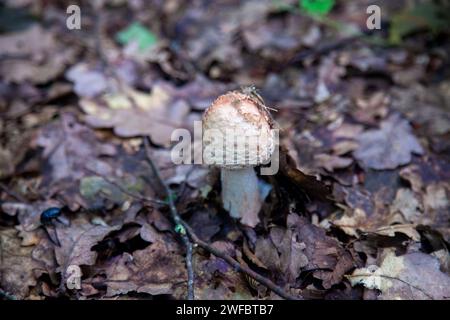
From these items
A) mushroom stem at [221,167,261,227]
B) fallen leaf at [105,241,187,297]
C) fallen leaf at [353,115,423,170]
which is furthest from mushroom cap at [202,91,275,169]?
fallen leaf at [353,115,423,170]

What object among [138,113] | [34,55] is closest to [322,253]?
[138,113]

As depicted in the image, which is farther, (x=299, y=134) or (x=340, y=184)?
(x=299, y=134)

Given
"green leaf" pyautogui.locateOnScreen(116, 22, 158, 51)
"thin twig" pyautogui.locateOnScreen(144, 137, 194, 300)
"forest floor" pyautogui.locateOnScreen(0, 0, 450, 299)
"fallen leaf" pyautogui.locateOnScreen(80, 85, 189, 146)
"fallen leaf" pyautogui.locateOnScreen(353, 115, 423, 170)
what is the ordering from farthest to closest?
"green leaf" pyautogui.locateOnScreen(116, 22, 158, 51) < "fallen leaf" pyautogui.locateOnScreen(80, 85, 189, 146) < "fallen leaf" pyautogui.locateOnScreen(353, 115, 423, 170) < "forest floor" pyautogui.locateOnScreen(0, 0, 450, 299) < "thin twig" pyautogui.locateOnScreen(144, 137, 194, 300)

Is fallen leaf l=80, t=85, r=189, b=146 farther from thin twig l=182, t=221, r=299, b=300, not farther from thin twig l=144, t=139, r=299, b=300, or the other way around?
thin twig l=182, t=221, r=299, b=300

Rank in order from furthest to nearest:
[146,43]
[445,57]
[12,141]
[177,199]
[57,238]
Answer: [146,43] → [445,57] → [12,141] → [177,199] → [57,238]

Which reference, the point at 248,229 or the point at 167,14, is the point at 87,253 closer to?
the point at 248,229

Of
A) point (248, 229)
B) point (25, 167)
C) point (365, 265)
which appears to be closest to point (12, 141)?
point (25, 167)
